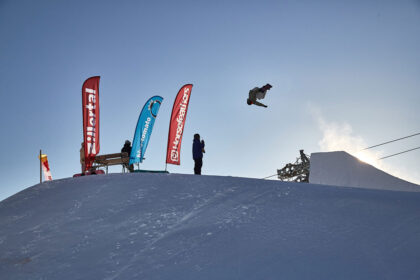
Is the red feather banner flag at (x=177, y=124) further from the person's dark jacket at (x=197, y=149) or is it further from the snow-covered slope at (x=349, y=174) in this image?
the snow-covered slope at (x=349, y=174)

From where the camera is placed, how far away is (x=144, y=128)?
1380 centimetres

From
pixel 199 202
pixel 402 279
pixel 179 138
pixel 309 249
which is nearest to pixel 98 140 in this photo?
pixel 179 138

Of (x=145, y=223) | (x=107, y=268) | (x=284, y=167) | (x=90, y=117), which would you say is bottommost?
(x=107, y=268)

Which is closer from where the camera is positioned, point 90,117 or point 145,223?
point 145,223

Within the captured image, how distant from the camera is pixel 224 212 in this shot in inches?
188

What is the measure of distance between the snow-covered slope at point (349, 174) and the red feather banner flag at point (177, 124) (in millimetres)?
4866

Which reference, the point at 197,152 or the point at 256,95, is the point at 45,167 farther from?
the point at 256,95

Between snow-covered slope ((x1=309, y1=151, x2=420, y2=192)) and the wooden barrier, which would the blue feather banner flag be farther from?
snow-covered slope ((x1=309, y1=151, x2=420, y2=192))

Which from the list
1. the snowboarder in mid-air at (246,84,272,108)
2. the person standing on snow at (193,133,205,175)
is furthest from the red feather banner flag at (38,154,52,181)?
the snowboarder in mid-air at (246,84,272,108)

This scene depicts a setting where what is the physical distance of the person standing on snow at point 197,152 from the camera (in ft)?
31.1

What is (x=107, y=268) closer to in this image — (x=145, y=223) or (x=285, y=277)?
(x=145, y=223)

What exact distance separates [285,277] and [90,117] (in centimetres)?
1044

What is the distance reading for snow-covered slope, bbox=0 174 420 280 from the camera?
3.29 metres

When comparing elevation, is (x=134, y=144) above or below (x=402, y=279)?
above
